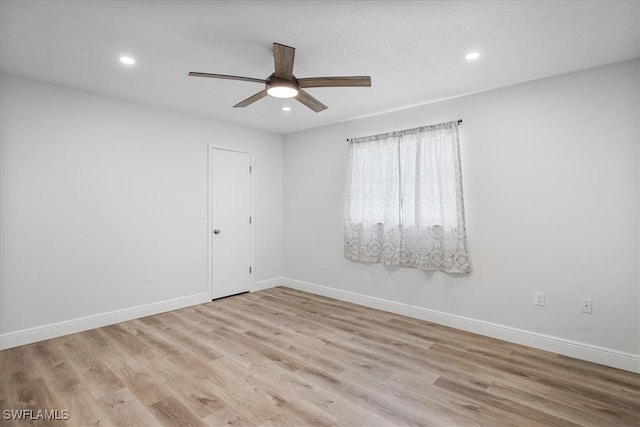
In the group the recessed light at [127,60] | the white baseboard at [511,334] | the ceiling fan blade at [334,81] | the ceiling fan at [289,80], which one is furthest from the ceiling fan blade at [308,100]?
the white baseboard at [511,334]

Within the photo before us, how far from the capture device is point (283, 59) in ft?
7.22

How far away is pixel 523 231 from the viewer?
3146 mm

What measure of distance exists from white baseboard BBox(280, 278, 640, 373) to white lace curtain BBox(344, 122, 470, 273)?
1.78 feet

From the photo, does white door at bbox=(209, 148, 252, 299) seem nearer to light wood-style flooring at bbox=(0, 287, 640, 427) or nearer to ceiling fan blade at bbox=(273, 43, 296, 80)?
light wood-style flooring at bbox=(0, 287, 640, 427)

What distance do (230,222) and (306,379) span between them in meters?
2.91

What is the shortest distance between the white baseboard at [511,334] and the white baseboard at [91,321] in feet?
7.04

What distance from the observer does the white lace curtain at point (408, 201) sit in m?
3.55

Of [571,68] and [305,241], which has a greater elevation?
[571,68]

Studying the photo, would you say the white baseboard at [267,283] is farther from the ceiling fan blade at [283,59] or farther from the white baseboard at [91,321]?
the ceiling fan blade at [283,59]

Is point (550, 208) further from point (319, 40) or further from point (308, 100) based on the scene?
point (319, 40)

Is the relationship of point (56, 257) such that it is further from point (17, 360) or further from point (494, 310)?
point (494, 310)

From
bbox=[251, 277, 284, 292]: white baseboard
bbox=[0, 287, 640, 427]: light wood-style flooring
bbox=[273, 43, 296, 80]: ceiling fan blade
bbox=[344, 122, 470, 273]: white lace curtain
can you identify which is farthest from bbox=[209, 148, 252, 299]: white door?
bbox=[273, 43, 296, 80]: ceiling fan blade

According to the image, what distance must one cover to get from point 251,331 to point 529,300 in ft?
9.35

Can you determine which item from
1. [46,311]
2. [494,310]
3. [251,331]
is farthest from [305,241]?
[46,311]
